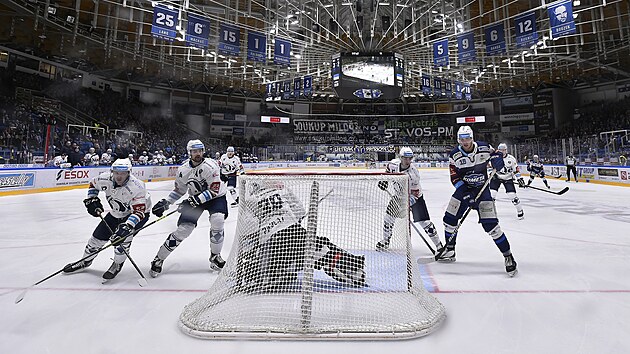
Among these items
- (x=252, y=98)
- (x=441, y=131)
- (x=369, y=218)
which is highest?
(x=252, y=98)

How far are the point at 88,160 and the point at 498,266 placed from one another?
17.9 meters

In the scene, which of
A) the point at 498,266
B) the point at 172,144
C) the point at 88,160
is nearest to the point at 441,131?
the point at 172,144

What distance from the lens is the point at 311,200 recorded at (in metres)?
2.53

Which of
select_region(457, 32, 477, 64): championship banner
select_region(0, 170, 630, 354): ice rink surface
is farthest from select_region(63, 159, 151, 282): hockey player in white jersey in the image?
select_region(457, 32, 477, 64): championship banner

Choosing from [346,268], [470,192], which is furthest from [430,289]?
[470,192]

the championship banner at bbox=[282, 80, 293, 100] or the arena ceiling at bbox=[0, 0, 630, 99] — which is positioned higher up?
the arena ceiling at bbox=[0, 0, 630, 99]

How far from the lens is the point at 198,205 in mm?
3635

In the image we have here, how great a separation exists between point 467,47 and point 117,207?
1471 cm

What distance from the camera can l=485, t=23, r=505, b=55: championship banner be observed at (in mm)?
12648

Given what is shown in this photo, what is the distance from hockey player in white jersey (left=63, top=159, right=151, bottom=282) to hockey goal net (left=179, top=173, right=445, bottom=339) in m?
1.43

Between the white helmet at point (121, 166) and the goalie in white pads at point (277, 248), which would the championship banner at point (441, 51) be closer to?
the goalie in white pads at point (277, 248)

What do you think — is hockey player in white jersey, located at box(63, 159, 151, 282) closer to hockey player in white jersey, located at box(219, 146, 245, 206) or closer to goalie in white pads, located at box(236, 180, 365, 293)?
goalie in white pads, located at box(236, 180, 365, 293)

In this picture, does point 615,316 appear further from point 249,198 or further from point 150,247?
point 150,247

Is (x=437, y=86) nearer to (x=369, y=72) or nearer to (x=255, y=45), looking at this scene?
(x=369, y=72)
